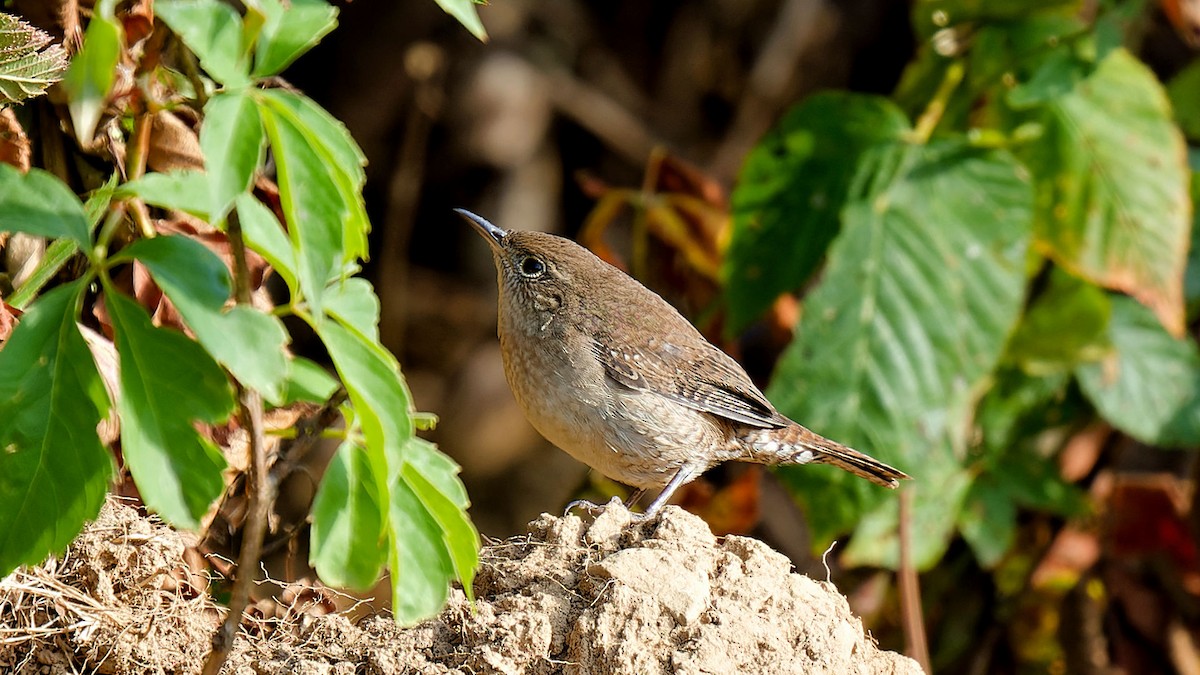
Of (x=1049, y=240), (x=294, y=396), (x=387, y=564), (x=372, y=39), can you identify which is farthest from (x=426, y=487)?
(x=372, y=39)

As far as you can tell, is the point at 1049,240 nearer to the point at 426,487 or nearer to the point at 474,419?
the point at 426,487

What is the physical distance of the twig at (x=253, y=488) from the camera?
2.35m

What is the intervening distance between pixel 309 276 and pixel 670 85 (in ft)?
22.6

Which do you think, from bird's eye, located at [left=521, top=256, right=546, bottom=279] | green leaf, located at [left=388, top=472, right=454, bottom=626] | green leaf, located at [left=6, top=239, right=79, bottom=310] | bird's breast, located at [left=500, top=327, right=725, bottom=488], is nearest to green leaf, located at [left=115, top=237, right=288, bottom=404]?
green leaf, located at [left=388, top=472, right=454, bottom=626]

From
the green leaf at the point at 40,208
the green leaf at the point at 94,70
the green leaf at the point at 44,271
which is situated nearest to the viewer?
the green leaf at the point at 94,70

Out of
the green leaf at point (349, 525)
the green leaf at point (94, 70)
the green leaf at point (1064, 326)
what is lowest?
the green leaf at point (1064, 326)

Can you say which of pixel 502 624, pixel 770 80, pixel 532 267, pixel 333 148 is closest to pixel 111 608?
pixel 502 624

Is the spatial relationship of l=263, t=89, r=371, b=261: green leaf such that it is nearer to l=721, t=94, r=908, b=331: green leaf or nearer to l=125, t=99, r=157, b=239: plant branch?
l=125, t=99, r=157, b=239: plant branch

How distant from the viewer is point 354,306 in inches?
98.1

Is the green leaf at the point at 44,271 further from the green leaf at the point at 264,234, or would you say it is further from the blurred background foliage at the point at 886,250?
the blurred background foliage at the point at 886,250

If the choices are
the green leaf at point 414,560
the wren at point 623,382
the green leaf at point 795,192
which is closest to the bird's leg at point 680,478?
the wren at point 623,382

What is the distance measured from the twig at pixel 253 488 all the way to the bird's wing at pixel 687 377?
76.6 inches

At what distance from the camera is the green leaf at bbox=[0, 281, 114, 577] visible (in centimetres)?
216

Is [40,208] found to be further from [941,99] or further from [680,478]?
[941,99]
